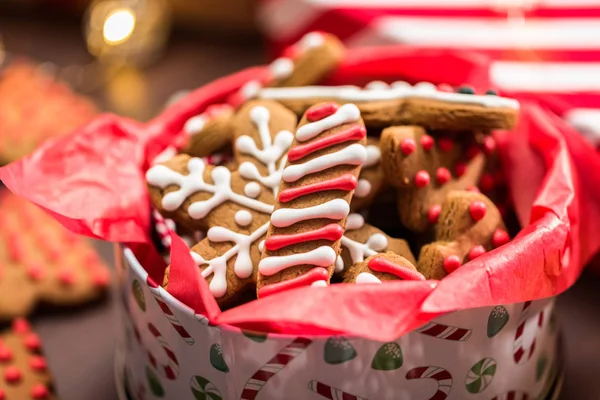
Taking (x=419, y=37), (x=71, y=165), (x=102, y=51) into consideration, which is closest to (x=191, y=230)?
(x=71, y=165)

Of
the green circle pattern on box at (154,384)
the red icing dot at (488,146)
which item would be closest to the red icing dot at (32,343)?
the green circle pattern on box at (154,384)

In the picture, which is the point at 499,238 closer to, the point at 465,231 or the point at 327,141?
the point at 465,231

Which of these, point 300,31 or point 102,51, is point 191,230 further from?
point 102,51

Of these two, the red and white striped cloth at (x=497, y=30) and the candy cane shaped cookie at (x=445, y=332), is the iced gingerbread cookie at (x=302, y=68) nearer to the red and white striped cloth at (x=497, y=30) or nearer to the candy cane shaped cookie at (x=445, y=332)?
the red and white striped cloth at (x=497, y=30)

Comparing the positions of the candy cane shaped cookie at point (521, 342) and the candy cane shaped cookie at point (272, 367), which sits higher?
the candy cane shaped cookie at point (272, 367)

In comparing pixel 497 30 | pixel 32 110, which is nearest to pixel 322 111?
pixel 497 30

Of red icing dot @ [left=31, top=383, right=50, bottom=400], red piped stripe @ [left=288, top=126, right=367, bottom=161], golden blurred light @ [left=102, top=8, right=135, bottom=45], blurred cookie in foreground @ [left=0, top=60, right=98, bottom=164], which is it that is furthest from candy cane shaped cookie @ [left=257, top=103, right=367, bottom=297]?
golden blurred light @ [left=102, top=8, right=135, bottom=45]
